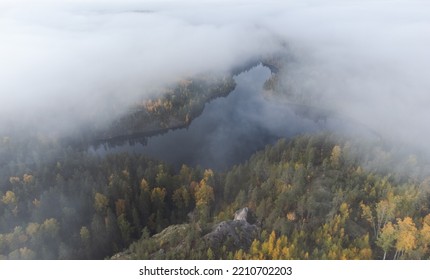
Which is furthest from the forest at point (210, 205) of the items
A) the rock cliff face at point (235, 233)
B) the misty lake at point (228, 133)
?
the misty lake at point (228, 133)

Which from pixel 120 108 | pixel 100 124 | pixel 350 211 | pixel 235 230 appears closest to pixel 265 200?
pixel 235 230

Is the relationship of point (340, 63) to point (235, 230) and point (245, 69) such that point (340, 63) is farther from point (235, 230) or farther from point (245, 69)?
point (235, 230)

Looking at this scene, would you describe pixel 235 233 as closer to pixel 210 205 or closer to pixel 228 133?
pixel 210 205

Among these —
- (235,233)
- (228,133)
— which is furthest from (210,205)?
(228,133)

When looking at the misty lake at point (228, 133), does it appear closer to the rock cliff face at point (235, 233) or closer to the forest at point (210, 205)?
the forest at point (210, 205)

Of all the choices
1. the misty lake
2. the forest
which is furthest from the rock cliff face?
the misty lake

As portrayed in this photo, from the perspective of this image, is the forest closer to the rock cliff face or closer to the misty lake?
the rock cliff face
